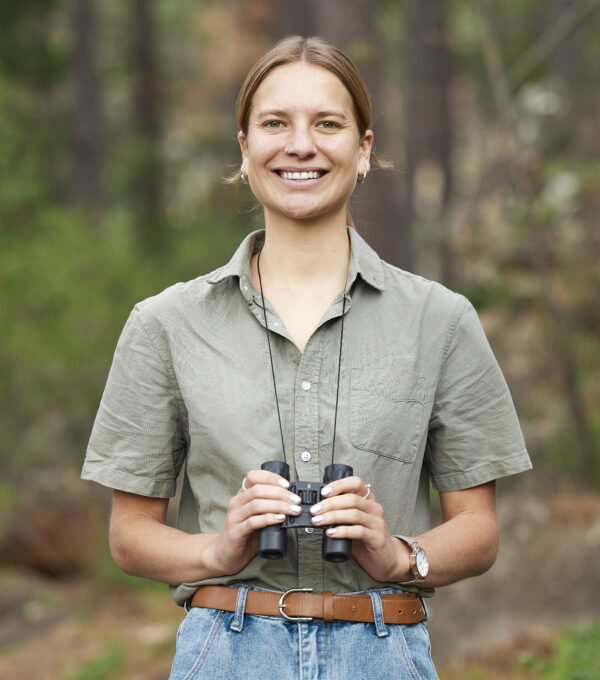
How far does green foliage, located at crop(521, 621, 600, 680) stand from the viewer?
500 centimetres

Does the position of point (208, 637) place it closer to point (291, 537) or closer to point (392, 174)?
point (291, 537)

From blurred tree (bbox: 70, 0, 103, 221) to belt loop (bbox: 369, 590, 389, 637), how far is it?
17742mm

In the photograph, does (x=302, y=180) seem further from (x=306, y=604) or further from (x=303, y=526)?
(x=306, y=604)

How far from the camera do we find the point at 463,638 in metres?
6.16

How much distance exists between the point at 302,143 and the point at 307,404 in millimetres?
656

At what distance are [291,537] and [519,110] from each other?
29.8ft

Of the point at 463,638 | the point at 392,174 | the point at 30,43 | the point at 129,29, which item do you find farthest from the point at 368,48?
the point at 129,29

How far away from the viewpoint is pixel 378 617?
2.45 m

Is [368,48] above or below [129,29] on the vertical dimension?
below

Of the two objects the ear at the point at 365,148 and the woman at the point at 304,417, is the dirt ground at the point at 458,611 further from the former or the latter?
the ear at the point at 365,148

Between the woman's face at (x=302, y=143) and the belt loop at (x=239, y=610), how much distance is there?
3.10 ft

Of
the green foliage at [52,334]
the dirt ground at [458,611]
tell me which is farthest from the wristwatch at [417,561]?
the green foliage at [52,334]

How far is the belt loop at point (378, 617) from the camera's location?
2.44 m

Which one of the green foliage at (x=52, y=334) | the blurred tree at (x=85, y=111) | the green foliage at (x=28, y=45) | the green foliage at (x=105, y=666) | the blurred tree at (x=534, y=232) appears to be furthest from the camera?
the blurred tree at (x=85, y=111)
